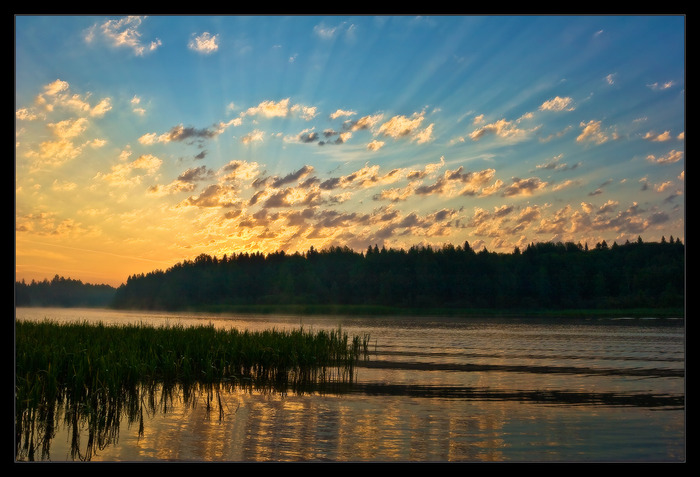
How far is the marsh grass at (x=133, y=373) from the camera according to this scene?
14016 mm

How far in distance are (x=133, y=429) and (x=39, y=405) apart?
2.17 m

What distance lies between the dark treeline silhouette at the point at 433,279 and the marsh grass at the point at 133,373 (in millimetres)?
99775

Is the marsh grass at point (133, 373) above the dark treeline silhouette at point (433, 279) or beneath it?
beneath

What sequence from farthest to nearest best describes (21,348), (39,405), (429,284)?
(429,284) < (21,348) < (39,405)

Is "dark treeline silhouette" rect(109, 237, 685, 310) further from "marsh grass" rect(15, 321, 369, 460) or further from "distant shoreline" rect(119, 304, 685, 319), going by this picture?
"marsh grass" rect(15, 321, 369, 460)

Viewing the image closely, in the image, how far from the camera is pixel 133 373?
16.9m

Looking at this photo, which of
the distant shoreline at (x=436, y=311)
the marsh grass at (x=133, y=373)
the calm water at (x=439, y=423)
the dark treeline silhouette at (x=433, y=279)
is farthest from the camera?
the dark treeline silhouette at (x=433, y=279)

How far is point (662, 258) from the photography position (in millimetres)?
124000

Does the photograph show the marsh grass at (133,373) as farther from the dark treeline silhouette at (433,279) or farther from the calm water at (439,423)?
the dark treeline silhouette at (433,279)

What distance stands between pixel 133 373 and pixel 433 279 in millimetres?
130897

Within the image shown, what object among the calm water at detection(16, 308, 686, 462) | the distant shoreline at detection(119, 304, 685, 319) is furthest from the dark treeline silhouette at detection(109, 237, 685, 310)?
the calm water at detection(16, 308, 686, 462)

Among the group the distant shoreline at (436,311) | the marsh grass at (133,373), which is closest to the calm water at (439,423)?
the marsh grass at (133,373)
